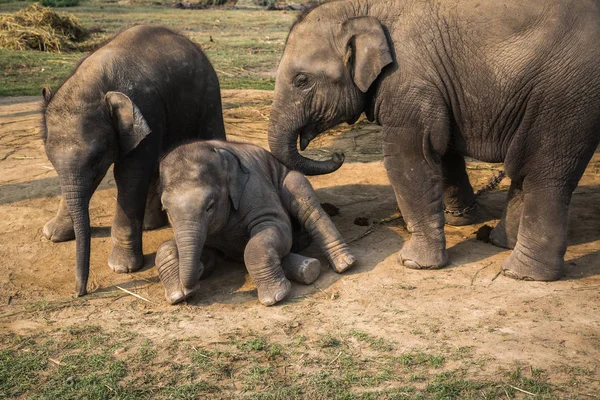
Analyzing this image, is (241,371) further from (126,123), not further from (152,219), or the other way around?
(152,219)

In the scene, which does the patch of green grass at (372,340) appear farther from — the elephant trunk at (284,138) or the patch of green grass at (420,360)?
the elephant trunk at (284,138)

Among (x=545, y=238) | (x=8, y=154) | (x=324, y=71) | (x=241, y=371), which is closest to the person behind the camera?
(x=241, y=371)

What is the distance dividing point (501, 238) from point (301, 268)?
185cm

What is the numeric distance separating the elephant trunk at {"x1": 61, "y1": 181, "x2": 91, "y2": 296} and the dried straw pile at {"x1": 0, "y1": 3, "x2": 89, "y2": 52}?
1175 cm

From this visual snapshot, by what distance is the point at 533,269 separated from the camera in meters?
5.88

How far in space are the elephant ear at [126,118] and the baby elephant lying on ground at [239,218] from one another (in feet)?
1.56

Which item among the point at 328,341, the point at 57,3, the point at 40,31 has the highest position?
the point at 328,341

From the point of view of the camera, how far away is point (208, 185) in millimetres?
5598

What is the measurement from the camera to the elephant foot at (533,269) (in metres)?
5.87

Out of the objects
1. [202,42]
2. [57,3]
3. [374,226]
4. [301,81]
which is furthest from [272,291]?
[57,3]

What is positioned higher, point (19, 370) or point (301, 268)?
point (301, 268)

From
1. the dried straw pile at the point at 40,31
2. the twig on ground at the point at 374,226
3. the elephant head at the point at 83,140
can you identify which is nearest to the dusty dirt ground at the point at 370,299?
the twig on ground at the point at 374,226

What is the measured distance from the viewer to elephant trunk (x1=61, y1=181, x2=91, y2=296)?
5742 millimetres

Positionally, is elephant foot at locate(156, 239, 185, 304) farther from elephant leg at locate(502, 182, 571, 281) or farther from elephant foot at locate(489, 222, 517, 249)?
elephant foot at locate(489, 222, 517, 249)
